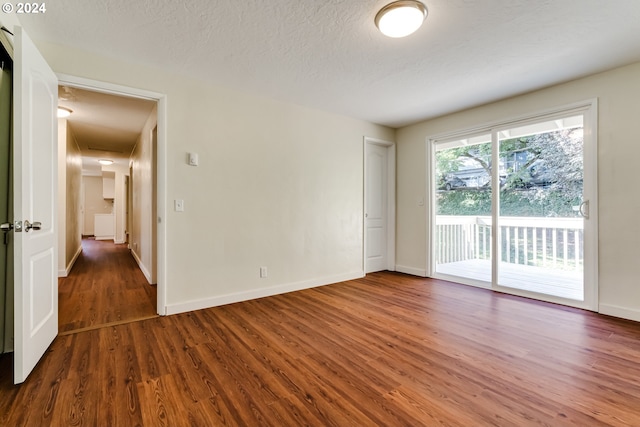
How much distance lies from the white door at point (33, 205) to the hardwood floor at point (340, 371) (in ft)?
0.76

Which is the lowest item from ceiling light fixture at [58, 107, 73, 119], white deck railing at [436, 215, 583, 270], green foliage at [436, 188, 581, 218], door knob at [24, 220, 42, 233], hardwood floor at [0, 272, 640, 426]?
hardwood floor at [0, 272, 640, 426]

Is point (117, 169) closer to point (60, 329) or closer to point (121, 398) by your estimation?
point (60, 329)

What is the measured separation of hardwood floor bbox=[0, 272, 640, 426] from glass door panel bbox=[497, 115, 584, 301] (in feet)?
2.24

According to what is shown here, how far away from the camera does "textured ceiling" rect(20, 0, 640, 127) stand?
79.3 inches

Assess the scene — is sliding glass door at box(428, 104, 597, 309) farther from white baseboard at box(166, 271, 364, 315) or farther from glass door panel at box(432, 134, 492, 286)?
white baseboard at box(166, 271, 364, 315)

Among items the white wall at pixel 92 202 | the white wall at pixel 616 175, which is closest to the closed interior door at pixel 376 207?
the white wall at pixel 616 175

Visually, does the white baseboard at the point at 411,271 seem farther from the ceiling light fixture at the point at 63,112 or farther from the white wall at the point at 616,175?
the ceiling light fixture at the point at 63,112

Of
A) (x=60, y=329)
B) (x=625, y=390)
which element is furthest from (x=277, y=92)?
(x=625, y=390)

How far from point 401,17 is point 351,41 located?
1.71 feet

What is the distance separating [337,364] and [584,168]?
3.28 m

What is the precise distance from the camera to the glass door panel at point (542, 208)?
3.32 metres

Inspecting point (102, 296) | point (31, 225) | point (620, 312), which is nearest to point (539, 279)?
point (620, 312)

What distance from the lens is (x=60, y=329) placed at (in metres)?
2.59

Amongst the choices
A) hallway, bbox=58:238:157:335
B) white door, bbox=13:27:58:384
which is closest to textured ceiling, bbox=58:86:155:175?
white door, bbox=13:27:58:384
